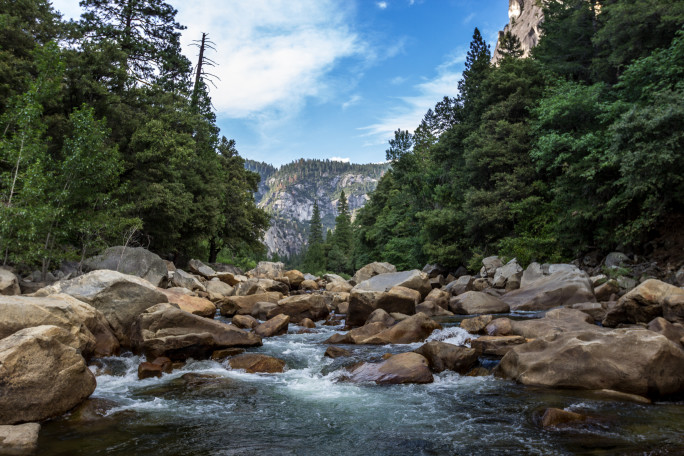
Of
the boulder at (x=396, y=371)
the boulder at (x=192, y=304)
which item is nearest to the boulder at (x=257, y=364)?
the boulder at (x=396, y=371)

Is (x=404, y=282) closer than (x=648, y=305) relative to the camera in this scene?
No

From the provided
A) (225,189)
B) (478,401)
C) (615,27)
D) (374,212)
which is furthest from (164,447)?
(374,212)

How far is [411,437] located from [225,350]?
553 centimetres

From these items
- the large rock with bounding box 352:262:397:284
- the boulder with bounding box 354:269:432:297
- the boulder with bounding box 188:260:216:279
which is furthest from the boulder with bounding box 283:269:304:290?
the boulder with bounding box 354:269:432:297

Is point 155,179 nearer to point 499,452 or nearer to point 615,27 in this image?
point 499,452

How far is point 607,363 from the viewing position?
639 cm

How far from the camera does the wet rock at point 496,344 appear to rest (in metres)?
8.65

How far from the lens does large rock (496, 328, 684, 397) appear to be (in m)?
6.06

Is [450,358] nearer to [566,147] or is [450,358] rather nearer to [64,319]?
[64,319]

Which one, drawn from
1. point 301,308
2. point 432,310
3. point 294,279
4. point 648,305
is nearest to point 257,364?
point 301,308

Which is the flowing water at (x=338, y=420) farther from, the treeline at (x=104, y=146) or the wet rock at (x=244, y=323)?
the treeline at (x=104, y=146)

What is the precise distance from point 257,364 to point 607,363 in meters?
6.33

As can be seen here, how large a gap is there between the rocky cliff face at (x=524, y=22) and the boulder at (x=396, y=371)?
84153 mm

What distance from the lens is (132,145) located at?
20203mm
